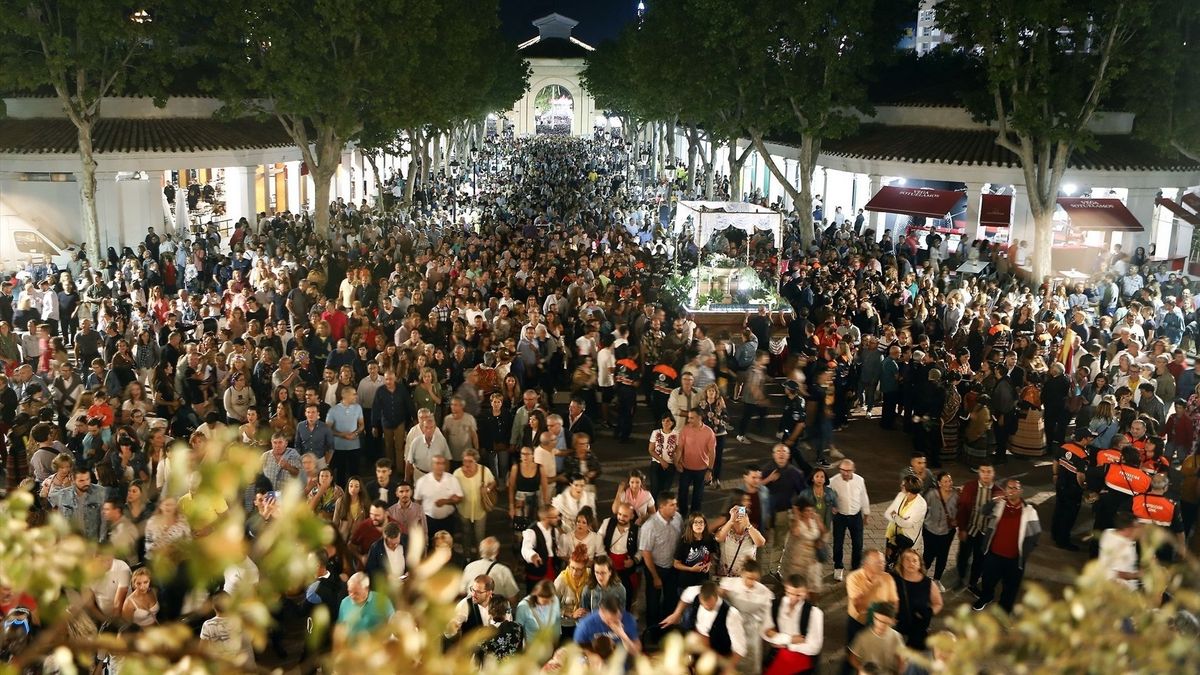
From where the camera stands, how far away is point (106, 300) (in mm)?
15797

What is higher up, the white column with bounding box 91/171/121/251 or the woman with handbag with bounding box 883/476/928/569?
the white column with bounding box 91/171/121/251

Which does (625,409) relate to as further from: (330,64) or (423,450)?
(330,64)

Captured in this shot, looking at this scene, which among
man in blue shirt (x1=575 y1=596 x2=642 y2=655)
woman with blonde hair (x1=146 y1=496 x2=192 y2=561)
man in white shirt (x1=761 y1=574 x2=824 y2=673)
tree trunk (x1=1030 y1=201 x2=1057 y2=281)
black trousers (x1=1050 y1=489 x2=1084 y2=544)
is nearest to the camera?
woman with blonde hair (x1=146 y1=496 x2=192 y2=561)

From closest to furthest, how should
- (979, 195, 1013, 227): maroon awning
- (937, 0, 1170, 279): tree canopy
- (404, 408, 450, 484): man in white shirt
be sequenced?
(404, 408, 450, 484): man in white shirt → (937, 0, 1170, 279): tree canopy → (979, 195, 1013, 227): maroon awning

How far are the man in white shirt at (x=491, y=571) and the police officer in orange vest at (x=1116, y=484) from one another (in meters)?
5.67

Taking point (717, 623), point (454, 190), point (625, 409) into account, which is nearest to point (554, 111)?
point (454, 190)

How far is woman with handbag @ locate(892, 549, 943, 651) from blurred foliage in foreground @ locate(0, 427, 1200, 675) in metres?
4.83

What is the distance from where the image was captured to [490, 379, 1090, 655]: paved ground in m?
9.95

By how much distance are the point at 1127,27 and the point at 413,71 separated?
17.7 metres

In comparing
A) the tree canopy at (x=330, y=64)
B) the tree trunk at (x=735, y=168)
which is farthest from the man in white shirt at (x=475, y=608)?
the tree trunk at (x=735, y=168)

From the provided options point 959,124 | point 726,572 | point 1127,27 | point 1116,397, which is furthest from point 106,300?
point 959,124

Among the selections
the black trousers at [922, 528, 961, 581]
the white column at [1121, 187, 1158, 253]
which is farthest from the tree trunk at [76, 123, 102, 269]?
the white column at [1121, 187, 1158, 253]

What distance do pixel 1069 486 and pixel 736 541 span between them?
13.8 ft

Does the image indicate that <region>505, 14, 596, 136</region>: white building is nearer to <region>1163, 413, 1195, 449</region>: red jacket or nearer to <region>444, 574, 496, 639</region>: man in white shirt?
<region>1163, 413, 1195, 449</region>: red jacket
